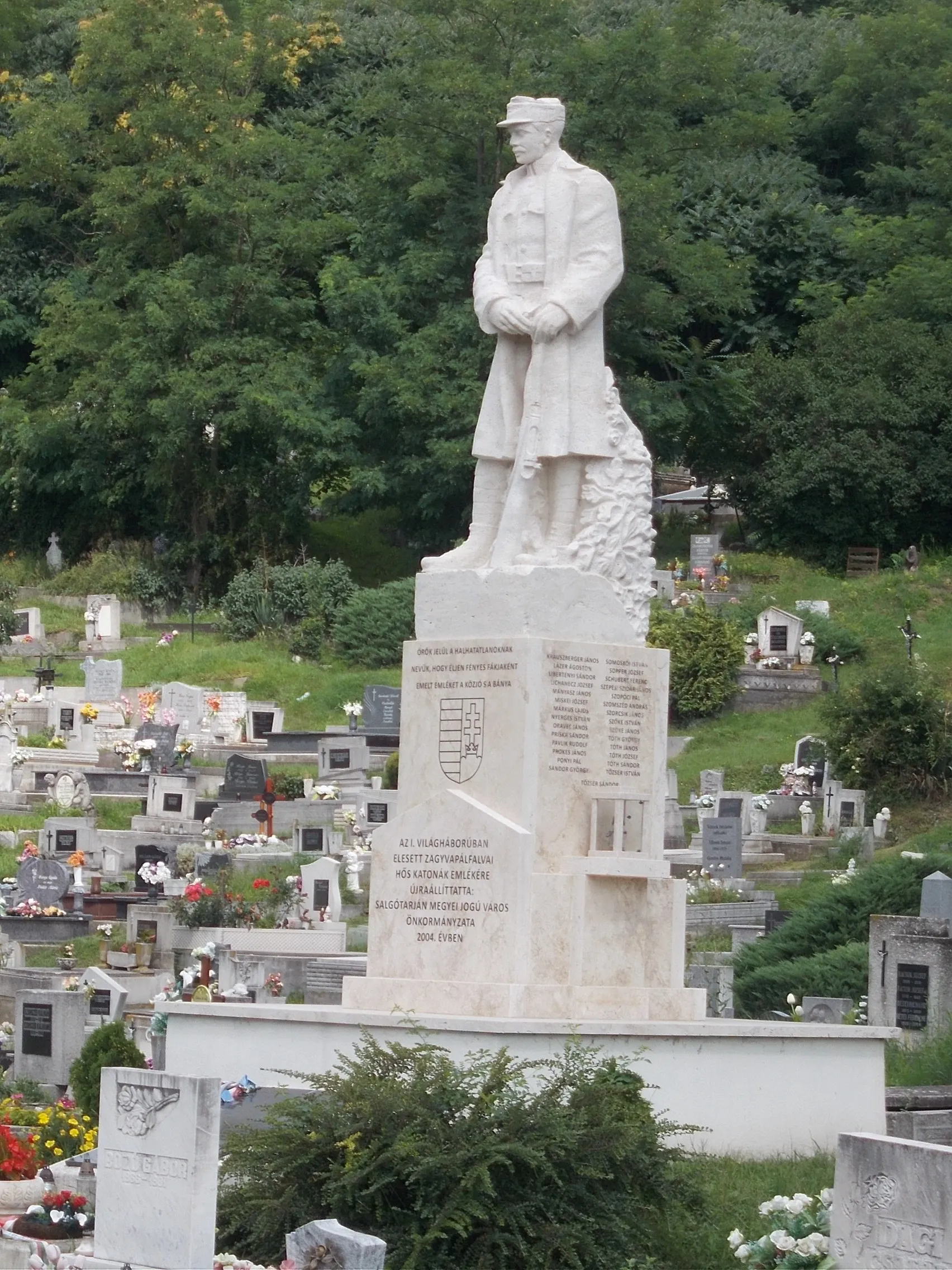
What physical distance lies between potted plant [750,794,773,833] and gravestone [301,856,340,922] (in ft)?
21.7

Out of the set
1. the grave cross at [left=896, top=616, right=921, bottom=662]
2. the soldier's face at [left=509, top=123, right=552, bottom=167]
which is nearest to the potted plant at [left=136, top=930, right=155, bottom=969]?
the soldier's face at [left=509, top=123, right=552, bottom=167]

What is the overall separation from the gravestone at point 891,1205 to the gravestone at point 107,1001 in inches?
310

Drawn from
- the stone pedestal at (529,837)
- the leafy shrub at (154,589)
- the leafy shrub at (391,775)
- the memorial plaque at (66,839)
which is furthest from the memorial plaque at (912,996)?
the leafy shrub at (154,589)

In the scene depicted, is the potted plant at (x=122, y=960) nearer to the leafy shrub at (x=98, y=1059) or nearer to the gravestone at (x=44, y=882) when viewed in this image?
the gravestone at (x=44, y=882)

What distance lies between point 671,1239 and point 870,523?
33.2 meters

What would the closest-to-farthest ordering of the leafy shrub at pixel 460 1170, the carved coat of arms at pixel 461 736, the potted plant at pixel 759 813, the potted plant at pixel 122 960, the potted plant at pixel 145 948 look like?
the leafy shrub at pixel 460 1170, the carved coat of arms at pixel 461 736, the potted plant at pixel 122 960, the potted plant at pixel 145 948, the potted plant at pixel 759 813

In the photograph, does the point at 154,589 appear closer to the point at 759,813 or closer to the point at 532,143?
the point at 759,813

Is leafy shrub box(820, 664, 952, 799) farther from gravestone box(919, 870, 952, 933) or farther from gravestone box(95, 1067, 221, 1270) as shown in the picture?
gravestone box(95, 1067, 221, 1270)

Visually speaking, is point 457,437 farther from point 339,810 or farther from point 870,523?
point 339,810

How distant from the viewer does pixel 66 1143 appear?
1167 centimetres

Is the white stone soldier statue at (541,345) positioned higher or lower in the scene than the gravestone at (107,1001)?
higher

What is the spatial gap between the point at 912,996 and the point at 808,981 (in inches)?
51.1

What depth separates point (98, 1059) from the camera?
1278 cm

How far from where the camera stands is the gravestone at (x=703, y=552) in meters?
39.8
